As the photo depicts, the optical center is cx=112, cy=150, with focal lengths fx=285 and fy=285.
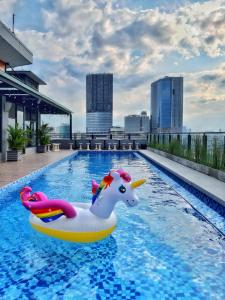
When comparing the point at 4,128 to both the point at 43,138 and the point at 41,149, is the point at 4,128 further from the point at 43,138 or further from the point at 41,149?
the point at 43,138

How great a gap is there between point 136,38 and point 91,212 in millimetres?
16331

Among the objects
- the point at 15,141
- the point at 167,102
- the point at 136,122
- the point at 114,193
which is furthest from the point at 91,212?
the point at 167,102

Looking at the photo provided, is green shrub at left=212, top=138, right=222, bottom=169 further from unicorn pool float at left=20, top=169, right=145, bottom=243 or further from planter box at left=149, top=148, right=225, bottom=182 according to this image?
unicorn pool float at left=20, top=169, right=145, bottom=243

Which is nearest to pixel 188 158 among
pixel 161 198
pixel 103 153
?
pixel 161 198

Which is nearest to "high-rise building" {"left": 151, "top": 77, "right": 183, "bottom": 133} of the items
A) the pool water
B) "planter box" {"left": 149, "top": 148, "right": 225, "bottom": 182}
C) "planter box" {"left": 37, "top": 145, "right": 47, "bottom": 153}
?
"planter box" {"left": 37, "top": 145, "right": 47, "bottom": 153}

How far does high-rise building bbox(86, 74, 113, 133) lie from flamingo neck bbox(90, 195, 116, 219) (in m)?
90.2

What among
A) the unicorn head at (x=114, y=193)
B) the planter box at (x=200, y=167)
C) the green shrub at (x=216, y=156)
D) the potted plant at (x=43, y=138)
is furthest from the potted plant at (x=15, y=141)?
the unicorn head at (x=114, y=193)

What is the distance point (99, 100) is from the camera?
106562 millimetres

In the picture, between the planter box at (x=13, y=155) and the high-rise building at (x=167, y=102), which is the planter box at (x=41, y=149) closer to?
the planter box at (x=13, y=155)

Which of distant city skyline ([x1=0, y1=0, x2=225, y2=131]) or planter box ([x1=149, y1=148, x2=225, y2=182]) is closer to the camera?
planter box ([x1=149, y1=148, x2=225, y2=182])

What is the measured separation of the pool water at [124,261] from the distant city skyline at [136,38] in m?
7.35

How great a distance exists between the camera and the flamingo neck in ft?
13.4

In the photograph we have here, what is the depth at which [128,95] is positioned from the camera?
918 inches

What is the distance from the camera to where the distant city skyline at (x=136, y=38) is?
1393 cm
